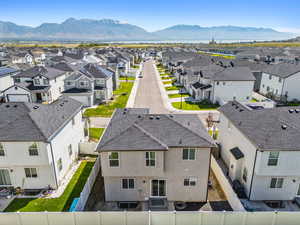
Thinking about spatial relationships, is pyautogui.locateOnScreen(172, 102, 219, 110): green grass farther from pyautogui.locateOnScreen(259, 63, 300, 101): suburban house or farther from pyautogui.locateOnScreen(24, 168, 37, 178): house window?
pyautogui.locateOnScreen(24, 168, 37, 178): house window

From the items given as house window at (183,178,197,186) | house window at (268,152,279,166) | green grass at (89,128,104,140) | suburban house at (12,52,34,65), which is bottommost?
green grass at (89,128,104,140)

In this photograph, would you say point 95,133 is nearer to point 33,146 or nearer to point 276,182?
point 33,146

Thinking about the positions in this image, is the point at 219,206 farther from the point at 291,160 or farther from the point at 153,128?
the point at 153,128

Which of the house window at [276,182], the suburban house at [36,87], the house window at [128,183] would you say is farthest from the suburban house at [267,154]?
the suburban house at [36,87]

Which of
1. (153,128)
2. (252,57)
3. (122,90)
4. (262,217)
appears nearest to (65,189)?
(153,128)

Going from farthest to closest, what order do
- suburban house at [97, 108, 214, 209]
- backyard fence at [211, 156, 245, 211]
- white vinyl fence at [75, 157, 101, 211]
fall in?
1. white vinyl fence at [75, 157, 101, 211]
2. suburban house at [97, 108, 214, 209]
3. backyard fence at [211, 156, 245, 211]

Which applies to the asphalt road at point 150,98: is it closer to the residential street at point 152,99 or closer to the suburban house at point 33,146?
the residential street at point 152,99

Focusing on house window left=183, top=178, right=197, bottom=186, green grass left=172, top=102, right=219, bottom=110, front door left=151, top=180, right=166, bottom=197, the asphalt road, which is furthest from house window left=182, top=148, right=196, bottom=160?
green grass left=172, top=102, right=219, bottom=110

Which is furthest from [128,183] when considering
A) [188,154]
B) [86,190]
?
[188,154]
